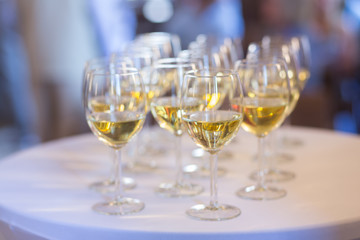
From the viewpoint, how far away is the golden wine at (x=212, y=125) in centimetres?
130

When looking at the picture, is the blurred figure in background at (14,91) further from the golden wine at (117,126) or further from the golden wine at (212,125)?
the golden wine at (212,125)

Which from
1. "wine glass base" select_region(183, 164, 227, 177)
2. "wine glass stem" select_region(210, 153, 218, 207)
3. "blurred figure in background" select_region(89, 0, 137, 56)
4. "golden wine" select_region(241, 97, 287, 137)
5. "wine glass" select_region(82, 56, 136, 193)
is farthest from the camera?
"blurred figure in background" select_region(89, 0, 137, 56)

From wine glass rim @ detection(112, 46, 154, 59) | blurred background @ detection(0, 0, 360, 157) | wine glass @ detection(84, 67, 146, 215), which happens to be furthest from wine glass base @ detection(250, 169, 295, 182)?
blurred background @ detection(0, 0, 360, 157)

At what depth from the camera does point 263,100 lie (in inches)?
59.8

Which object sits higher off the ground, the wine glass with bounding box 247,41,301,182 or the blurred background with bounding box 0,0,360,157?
the blurred background with bounding box 0,0,360,157

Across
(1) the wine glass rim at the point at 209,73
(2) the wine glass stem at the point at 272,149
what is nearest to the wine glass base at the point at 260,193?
(2) the wine glass stem at the point at 272,149

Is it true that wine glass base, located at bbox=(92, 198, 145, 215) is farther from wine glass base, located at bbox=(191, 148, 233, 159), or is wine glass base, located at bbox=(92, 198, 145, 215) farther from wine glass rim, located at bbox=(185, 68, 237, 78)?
wine glass base, located at bbox=(191, 148, 233, 159)

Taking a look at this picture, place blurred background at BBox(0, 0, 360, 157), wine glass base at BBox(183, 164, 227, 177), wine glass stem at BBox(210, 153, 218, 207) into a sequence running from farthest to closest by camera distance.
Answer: blurred background at BBox(0, 0, 360, 157)
wine glass base at BBox(183, 164, 227, 177)
wine glass stem at BBox(210, 153, 218, 207)

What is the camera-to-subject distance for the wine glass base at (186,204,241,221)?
132cm

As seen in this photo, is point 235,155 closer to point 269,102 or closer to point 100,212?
point 269,102

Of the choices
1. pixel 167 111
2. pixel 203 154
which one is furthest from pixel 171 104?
pixel 203 154

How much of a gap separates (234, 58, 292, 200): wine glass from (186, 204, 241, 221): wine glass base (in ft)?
0.37

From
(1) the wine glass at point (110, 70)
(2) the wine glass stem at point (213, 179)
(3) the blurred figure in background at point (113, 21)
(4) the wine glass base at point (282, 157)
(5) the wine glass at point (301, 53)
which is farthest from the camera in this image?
(3) the blurred figure in background at point (113, 21)

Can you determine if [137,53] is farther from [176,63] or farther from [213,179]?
[213,179]
